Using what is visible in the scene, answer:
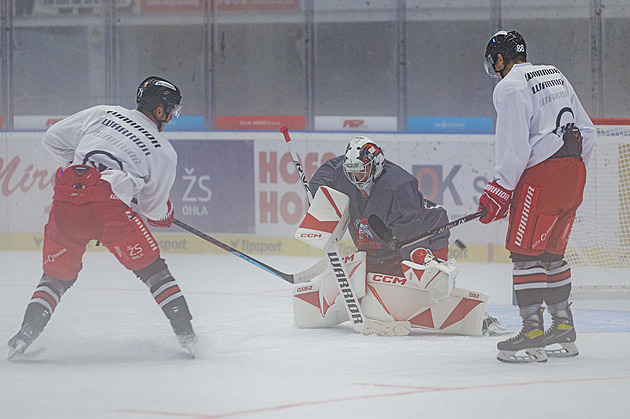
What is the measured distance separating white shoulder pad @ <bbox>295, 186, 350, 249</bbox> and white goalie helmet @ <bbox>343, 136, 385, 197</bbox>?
0.10 meters

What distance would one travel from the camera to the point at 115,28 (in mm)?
7984

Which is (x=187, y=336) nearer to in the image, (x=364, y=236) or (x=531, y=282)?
(x=364, y=236)

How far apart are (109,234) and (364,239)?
116cm

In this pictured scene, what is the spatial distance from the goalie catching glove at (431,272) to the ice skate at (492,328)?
0.23 meters

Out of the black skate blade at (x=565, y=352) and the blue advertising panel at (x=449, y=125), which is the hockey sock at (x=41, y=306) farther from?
the blue advertising panel at (x=449, y=125)

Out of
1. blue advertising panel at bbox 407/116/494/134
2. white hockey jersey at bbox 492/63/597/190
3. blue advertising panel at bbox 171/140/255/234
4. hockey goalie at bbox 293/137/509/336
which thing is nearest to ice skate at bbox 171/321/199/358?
hockey goalie at bbox 293/137/509/336

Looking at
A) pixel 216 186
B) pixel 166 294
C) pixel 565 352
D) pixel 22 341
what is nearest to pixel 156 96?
pixel 166 294

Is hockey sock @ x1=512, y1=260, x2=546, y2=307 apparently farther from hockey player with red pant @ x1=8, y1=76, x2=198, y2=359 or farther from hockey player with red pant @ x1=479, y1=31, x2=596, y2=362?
hockey player with red pant @ x1=8, y1=76, x2=198, y2=359

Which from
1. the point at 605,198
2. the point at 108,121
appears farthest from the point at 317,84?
the point at 108,121

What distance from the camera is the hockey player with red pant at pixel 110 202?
11.1ft

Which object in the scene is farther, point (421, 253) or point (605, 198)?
point (605, 198)

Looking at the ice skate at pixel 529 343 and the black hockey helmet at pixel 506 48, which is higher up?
the black hockey helmet at pixel 506 48

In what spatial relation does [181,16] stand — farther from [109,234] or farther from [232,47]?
[109,234]

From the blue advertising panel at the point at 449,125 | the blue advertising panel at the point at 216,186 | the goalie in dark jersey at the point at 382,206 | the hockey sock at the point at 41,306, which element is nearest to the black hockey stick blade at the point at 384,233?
the goalie in dark jersey at the point at 382,206
